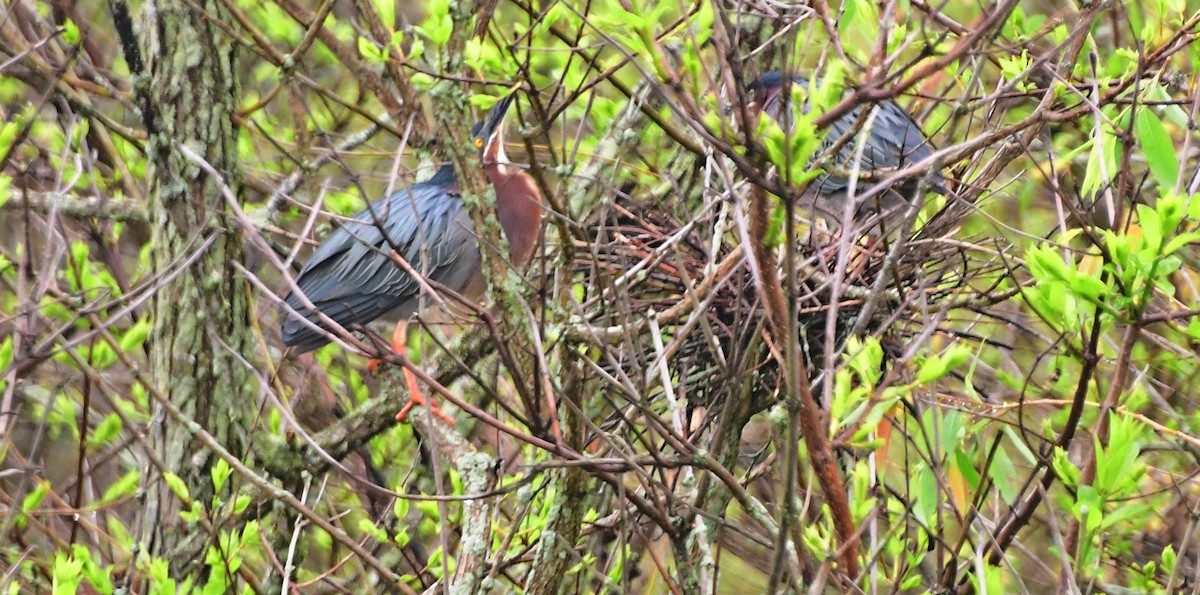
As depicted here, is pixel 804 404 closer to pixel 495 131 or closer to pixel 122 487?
pixel 122 487

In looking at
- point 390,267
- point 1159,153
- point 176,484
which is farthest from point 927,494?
point 390,267

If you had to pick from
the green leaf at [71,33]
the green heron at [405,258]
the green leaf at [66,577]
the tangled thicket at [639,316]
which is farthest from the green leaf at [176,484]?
the green heron at [405,258]

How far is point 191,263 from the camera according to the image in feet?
11.7

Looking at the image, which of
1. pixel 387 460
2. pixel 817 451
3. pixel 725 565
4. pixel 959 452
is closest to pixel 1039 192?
pixel 725 565

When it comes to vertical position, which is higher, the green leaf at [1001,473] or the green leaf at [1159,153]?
the green leaf at [1159,153]

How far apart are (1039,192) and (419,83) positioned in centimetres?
340

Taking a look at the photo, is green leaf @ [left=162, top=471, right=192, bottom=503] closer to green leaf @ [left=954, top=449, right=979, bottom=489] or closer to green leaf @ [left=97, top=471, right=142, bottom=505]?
green leaf @ [left=97, top=471, right=142, bottom=505]

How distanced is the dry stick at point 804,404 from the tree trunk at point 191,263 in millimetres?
2277

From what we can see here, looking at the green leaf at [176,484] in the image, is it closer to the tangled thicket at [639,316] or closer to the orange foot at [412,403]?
the tangled thicket at [639,316]

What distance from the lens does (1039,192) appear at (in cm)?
515

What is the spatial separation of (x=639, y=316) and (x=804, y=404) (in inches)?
48.5

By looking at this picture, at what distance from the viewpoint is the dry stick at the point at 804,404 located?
162 centimetres

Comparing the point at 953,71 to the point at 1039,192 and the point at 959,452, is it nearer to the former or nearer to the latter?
the point at 959,452

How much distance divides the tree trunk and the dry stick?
7.47 feet
